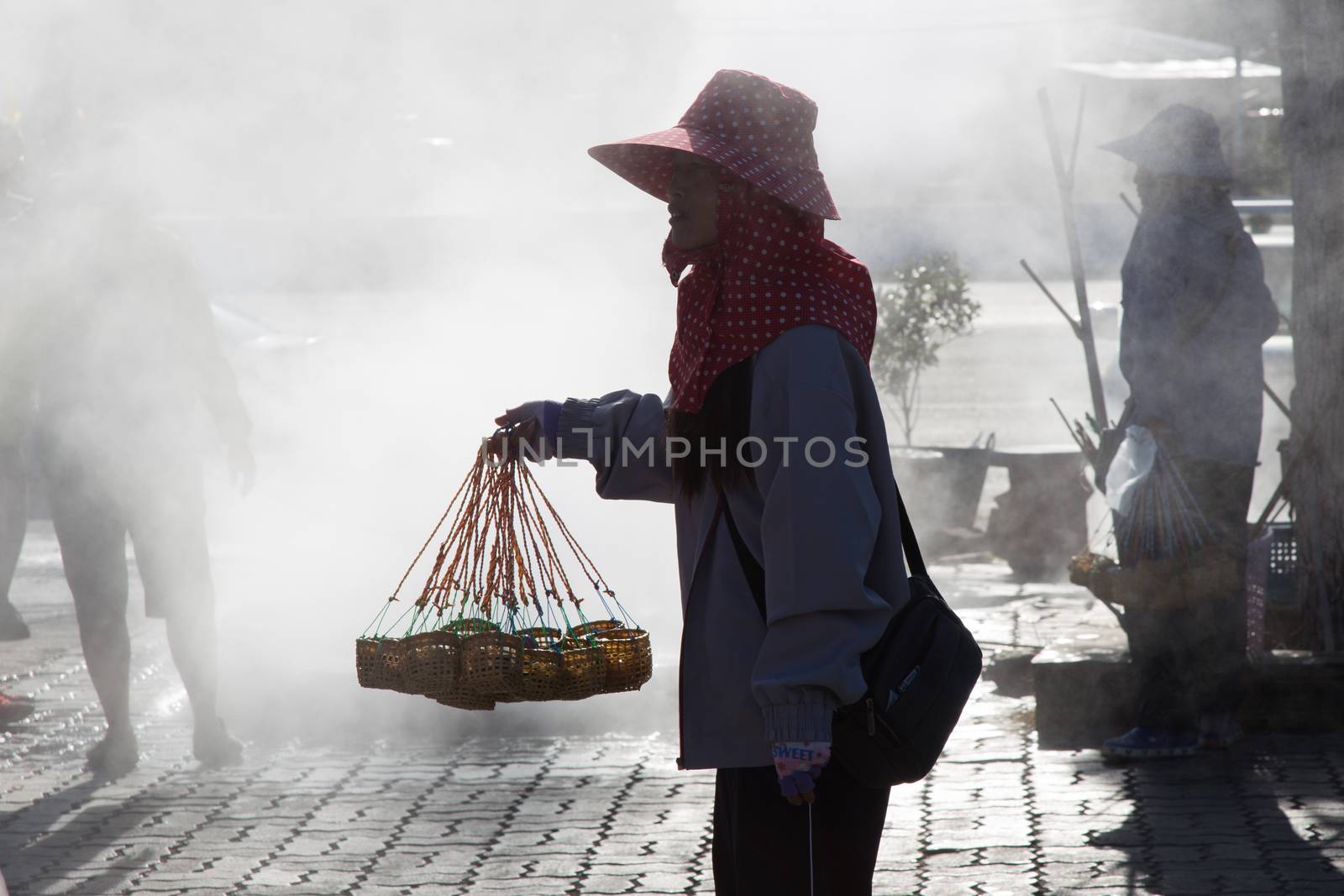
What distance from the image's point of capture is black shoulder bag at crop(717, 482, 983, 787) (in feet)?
7.30

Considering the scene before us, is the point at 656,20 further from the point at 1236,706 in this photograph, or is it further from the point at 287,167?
the point at 1236,706

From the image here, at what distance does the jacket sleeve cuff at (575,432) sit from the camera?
8.45 feet

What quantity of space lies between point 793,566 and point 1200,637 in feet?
9.76

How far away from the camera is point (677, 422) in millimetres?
2406

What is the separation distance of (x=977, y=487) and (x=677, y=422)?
6600 mm

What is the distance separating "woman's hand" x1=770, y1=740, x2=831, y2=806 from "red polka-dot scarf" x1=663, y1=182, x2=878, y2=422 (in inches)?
20.8

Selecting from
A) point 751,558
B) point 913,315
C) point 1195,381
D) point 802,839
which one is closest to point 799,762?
point 802,839

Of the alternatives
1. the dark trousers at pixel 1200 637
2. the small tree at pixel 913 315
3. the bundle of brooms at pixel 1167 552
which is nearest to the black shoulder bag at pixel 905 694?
the bundle of brooms at pixel 1167 552

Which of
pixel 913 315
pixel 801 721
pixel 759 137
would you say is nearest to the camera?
pixel 801 721

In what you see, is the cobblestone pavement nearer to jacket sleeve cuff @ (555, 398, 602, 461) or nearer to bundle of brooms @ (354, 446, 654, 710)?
bundle of brooms @ (354, 446, 654, 710)

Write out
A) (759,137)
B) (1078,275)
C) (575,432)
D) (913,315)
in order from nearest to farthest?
(759,137) < (575,432) < (1078,275) < (913,315)

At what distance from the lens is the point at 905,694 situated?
7.35ft

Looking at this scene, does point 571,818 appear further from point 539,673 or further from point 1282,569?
point 1282,569

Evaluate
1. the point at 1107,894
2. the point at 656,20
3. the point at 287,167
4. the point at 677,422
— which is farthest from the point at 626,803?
the point at 287,167
